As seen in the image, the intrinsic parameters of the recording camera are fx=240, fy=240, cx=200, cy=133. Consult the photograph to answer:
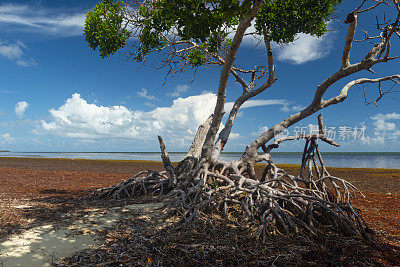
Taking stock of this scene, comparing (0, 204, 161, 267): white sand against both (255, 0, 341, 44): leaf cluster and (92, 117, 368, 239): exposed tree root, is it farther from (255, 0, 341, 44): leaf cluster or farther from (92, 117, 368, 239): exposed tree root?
(255, 0, 341, 44): leaf cluster

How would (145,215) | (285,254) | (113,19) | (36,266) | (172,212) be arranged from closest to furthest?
A: (36,266) < (285,254) < (172,212) < (145,215) < (113,19)

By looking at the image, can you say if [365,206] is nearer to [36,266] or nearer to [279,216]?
[279,216]

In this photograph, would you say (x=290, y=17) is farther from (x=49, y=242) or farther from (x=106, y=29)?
(x=49, y=242)

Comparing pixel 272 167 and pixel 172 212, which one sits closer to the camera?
pixel 172 212

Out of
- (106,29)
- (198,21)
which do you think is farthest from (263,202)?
(106,29)

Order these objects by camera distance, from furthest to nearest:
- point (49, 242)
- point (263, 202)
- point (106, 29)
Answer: point (106, 29) → point (263, 202) → point (49, 242)

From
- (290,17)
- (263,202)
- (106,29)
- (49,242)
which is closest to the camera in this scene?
(49,242)

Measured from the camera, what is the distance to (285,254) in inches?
157

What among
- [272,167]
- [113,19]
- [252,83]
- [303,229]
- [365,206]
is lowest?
[365,206]

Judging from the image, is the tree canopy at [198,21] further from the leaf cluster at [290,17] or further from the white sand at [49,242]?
the white sand at [49,242]

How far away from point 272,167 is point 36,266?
6.25 metres

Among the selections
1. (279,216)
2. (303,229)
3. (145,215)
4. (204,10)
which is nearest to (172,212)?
(145,215)

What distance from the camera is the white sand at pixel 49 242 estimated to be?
3.91m

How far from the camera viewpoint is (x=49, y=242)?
450 centimetres
